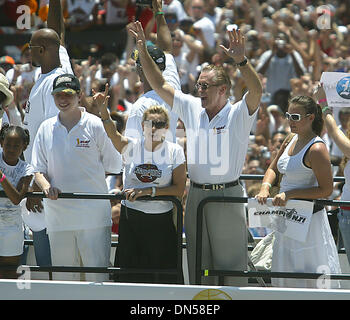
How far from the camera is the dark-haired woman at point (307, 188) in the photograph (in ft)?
16.1

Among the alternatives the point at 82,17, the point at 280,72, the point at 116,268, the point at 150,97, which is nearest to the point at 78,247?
the point at 116,268

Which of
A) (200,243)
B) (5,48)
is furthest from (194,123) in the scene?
(5,48)

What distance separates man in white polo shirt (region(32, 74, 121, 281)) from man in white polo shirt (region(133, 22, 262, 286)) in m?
0.59

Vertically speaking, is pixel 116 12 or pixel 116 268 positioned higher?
pixel 116 12

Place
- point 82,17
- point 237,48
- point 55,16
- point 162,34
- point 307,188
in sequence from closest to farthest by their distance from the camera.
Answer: point 237,48 → point 307,188 → point 162,34 → point 55,16 → point 82,17

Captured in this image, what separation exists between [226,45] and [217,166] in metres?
6.51

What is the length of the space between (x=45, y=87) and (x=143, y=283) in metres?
1.79

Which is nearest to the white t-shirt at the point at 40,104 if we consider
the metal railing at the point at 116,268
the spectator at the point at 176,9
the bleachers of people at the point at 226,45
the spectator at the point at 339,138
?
the metal railing at the point at 116,268

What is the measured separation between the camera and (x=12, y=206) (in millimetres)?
5168

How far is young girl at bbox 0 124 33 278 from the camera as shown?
514 cm

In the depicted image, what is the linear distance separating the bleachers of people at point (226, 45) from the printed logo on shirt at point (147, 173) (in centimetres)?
328

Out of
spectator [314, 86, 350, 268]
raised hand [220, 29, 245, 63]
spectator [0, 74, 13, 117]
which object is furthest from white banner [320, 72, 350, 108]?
spectator [0, 74, 13, 117]

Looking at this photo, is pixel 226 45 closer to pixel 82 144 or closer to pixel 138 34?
pixel 138 34
